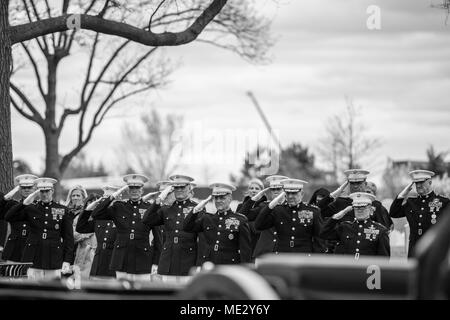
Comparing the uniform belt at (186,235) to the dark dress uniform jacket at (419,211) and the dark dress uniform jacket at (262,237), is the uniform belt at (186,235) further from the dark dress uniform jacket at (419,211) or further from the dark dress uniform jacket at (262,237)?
the dark dress uniform jacket at (419,211)

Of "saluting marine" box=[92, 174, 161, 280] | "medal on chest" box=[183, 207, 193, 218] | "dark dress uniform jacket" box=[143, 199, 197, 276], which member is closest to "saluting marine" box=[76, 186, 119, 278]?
"saluting marine" box=[92, 174, 161, 280]

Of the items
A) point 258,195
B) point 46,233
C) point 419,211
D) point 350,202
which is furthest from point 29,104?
point 419,211

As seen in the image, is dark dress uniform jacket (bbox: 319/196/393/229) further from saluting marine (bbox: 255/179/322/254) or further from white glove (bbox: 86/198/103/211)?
white glove (bbox: 86/198/103/211)

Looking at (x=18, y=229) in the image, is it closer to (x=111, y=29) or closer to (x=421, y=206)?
(x=111, y=29)

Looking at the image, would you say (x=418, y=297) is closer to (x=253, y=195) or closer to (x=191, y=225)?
(x=191, y=225)

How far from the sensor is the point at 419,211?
1273 centimetres

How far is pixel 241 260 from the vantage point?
1256 centimetres

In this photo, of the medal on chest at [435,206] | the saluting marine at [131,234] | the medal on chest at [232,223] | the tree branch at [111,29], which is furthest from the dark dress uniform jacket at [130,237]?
the medal on chest at [435,206]

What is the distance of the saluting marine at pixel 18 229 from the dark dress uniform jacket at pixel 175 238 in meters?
1.94

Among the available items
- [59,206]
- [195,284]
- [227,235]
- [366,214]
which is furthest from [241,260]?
[195,284]

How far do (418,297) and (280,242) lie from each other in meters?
8.91

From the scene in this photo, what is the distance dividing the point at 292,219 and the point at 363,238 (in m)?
1.34

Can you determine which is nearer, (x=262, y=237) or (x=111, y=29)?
(x=262, y=237)

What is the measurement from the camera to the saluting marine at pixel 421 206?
1259 cm
